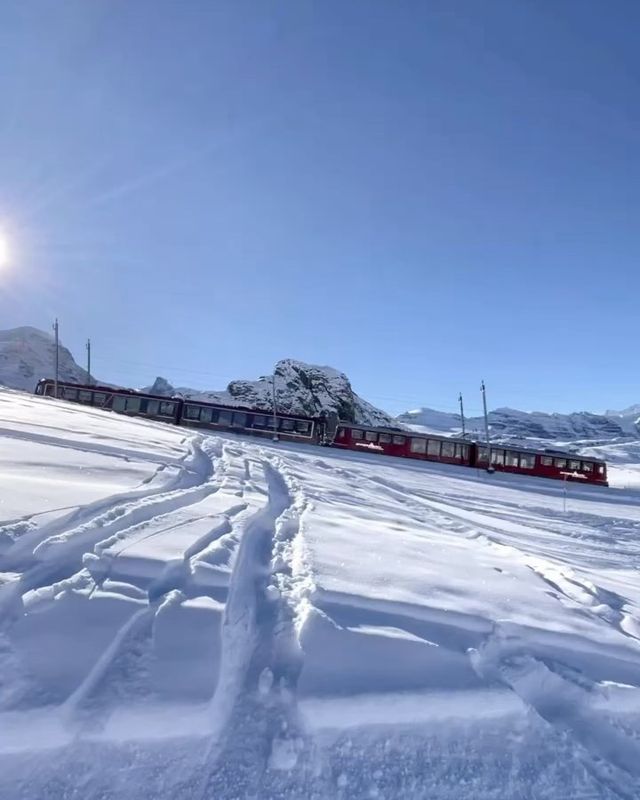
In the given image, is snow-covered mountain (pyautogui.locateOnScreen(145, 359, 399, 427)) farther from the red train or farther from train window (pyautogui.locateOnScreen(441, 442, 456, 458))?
train window (pyautogui.locateOnScreen(441, 442, 456, 458))

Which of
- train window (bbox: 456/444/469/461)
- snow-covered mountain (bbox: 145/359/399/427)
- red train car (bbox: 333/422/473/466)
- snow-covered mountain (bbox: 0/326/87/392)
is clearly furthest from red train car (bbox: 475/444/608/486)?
snow-covered mountain (bbox: 0/326/87/392)

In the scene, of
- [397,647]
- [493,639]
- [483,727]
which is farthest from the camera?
A: [493,639]

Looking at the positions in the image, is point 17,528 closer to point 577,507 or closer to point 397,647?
point 397,647

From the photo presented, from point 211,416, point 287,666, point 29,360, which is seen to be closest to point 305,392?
point 29,360

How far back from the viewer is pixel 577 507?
16.7 metres

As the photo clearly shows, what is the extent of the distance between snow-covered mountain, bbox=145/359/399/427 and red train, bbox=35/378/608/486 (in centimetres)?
7561

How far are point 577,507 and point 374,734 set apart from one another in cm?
1738

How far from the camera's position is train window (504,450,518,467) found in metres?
31.2

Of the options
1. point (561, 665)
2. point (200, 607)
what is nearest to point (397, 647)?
point (561, 665)

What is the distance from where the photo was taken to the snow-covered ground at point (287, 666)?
1904 millimetres

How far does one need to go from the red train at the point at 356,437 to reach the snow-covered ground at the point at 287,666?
2596cm

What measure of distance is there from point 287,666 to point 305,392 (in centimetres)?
12282

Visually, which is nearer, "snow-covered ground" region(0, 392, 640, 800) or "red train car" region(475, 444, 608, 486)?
"snow-covered ground" region(0, 392, 640, 800)

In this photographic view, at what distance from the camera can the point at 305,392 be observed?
125 metres
